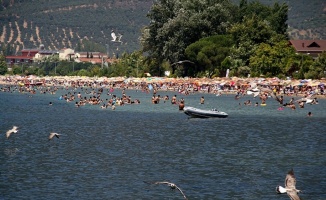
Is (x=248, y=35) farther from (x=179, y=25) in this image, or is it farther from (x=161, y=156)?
(x=161, y=156)

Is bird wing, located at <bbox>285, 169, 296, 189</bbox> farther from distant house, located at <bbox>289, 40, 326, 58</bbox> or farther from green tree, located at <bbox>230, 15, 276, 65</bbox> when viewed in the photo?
distant house, located at <bbox>289, 40, 326, 58</bbox>

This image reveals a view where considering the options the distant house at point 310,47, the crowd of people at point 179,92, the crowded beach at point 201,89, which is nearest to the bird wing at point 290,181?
the crowd of people at point 179,92

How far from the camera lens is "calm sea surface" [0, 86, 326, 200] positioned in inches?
1268

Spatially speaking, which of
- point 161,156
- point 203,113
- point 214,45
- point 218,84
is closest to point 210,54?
point 214,45

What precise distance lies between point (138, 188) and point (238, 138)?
20.2 m

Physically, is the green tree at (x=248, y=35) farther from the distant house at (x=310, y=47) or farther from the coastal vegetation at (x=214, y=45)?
the distant house at (x=310, y=47)

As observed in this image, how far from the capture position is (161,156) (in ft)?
139

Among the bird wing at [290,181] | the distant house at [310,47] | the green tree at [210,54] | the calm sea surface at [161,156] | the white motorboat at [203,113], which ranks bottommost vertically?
the calm sea surface at [161,156]

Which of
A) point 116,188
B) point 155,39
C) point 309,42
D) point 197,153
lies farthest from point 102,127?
point 309,42

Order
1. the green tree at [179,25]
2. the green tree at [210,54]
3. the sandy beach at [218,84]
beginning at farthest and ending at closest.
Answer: the green tree at [179,25]
the green tree at [210,54]
the sandy beach at [218,84]

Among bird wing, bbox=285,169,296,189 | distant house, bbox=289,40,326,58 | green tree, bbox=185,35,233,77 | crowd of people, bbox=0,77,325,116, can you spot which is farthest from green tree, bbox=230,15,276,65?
bird wing, bbox=285,169,296,189

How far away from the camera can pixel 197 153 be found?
43.6 m

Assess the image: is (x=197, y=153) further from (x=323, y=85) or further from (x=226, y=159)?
(x=323, y=85)

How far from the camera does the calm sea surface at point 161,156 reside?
32.2 meters
